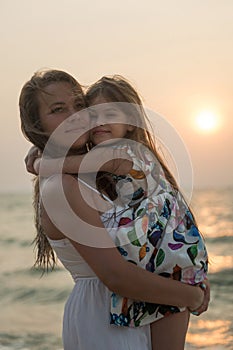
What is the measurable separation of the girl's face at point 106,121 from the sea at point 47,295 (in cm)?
297

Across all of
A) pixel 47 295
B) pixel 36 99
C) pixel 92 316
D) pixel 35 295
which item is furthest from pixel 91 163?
pixel 35 295

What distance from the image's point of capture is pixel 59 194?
2021 mm

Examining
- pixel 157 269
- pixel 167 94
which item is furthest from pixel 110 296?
pixel 167 94

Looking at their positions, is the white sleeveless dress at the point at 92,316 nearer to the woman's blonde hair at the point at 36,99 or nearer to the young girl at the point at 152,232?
the young girl at the point at 152,232

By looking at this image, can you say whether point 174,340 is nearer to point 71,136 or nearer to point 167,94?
point 71,136

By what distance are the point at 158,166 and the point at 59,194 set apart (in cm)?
41

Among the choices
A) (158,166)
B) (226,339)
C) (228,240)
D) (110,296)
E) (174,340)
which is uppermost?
(158,166)

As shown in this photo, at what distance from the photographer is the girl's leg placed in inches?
83.7

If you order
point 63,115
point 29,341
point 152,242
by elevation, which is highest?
point 63,115

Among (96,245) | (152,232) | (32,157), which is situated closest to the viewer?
(96,245)

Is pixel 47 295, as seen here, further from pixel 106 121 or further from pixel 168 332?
pixel 168 332

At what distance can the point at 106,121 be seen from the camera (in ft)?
7.84

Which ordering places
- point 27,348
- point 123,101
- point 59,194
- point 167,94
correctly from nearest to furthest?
point 59,194, point 123,101, point 27,348, point 167,94

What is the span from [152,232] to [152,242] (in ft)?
0.10
